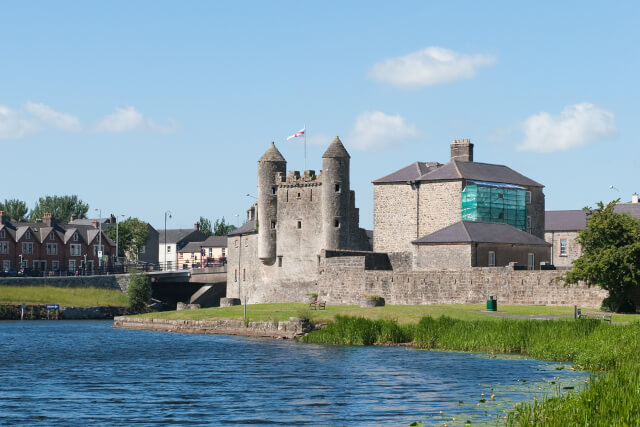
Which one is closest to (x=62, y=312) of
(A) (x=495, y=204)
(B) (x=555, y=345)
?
(A) (x=495, y=204)

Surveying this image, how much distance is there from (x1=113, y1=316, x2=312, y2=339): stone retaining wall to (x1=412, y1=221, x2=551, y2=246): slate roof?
17592 millimetres

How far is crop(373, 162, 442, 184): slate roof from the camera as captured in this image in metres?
89.8

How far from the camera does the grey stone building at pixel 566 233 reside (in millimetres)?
107000

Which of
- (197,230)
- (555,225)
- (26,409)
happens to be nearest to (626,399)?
(26,409)

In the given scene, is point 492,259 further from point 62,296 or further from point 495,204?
point 62,296

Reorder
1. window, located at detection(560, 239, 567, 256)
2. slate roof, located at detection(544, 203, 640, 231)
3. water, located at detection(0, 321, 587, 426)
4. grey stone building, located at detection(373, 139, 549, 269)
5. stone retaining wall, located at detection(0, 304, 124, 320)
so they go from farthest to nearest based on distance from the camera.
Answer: window, located at detection(560, 239, 567, 256)
slate roof, located at detection(544, 203, 640, 231)
stone retaining wall, located at detection(0, 304, 124, 320)
grey stone building, located at detection(373, 139, 549, 269)
water, located at detection(0, 321, 587, 426)

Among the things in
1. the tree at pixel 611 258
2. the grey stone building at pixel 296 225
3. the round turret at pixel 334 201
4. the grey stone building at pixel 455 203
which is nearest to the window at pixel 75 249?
the grey stone building at pixel 296 225

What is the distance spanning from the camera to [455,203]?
86125 mm

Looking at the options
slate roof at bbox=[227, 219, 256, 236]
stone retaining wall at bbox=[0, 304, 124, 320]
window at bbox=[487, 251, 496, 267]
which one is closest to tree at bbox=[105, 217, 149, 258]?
stone retaining wall at bbox=[0, 304, 124, 320]

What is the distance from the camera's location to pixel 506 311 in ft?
198

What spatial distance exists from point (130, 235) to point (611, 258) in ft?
371

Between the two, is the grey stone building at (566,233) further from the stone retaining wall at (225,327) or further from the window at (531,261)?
the stone retaining wall at (225,327)

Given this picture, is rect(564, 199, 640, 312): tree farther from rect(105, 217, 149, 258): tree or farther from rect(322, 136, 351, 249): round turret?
rect(105, 217, 149, 258): tree

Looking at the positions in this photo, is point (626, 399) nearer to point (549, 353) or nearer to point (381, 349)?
point (549, 353)
